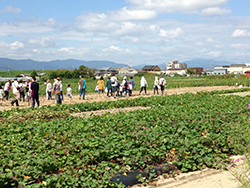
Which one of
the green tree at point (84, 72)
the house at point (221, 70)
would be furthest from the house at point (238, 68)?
the green tree at point (84, 72)

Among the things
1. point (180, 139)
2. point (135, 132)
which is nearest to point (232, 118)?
point (180, 139)

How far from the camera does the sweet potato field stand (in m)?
5.95

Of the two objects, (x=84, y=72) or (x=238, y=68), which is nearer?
(x=84, y=72)

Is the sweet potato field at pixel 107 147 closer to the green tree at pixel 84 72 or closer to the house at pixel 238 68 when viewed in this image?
the green tree at pixel 84 72

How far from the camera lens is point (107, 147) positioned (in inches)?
284

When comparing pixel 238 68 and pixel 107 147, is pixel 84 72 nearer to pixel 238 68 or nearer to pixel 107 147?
pixel 107 147

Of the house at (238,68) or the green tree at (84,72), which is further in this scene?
the house at (238,68)

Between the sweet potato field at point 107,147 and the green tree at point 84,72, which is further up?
the green tree at point 84,72

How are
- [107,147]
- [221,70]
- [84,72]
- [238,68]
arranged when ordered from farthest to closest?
[221,70], [238,68], [84,72], [107,147]

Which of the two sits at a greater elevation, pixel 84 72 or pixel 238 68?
pixel 238 68

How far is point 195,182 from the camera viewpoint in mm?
6422

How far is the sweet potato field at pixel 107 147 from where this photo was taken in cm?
595

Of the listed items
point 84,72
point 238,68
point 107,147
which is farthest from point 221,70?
point 107,147

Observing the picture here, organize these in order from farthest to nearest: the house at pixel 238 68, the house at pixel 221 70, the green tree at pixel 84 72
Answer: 1. the house at pixel 221 70
2. the house at pixel 238 68
3. the green tree at pixel 84 72
